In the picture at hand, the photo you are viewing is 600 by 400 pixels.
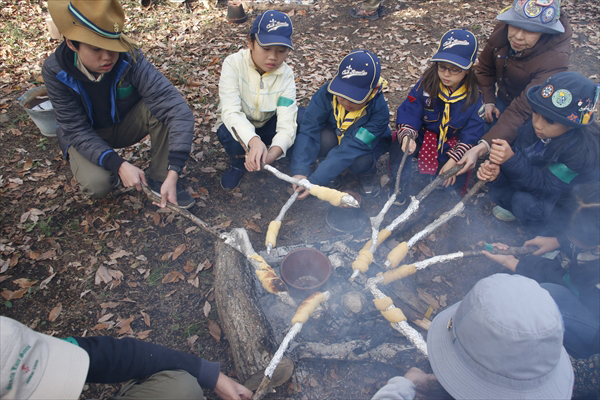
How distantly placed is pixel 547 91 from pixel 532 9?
130 cm

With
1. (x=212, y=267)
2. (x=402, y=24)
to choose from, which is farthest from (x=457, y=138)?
(x=402, y=24)

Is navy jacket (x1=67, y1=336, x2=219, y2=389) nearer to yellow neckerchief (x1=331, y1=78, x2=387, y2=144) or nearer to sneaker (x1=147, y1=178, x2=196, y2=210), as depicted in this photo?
sneaker (x1=147, y1=178, x2=196, y2=210)

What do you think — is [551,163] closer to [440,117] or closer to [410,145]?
[440,117]

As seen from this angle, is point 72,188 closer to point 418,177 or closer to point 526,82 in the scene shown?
point 418,177

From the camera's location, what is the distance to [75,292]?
370cm

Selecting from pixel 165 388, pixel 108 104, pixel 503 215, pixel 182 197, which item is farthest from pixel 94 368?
pixel 503 215

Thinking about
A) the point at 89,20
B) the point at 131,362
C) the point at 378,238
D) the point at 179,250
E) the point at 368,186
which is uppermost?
the point at 89,20

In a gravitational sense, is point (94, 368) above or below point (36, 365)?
below

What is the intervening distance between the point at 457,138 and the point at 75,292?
197 inches

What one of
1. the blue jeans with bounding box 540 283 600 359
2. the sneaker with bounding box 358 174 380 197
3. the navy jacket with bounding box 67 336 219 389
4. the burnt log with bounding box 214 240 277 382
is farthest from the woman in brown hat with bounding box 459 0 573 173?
the navy jacket with bounding box 67 336 219 389

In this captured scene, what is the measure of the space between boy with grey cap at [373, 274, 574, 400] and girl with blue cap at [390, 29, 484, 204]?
100.0 inches

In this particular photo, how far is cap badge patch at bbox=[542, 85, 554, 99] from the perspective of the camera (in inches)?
124

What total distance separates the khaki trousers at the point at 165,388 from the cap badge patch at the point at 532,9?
5053 millimetres

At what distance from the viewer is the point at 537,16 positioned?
379 centimetres
